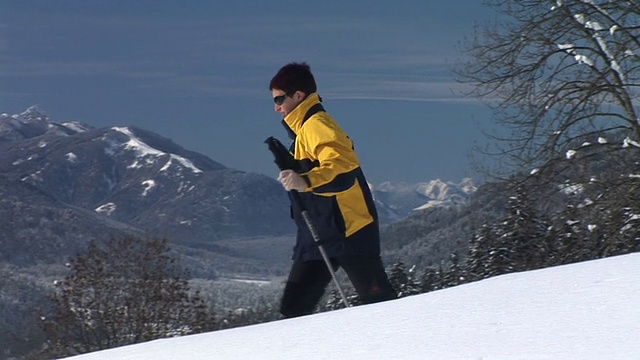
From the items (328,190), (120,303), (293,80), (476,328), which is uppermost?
(293,80)

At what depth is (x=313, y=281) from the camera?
187 inches

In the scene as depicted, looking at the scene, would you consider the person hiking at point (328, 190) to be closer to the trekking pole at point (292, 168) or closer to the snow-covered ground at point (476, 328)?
the trekking pole at point (292, 168)

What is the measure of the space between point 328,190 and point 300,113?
430 millimetres

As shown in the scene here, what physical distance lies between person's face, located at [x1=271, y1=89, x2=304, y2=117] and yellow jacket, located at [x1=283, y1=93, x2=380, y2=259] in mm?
42

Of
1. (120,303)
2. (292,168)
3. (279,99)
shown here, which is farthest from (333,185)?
(120,303)

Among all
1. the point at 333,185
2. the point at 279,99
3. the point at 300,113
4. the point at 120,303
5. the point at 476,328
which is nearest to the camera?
the point at 476,328

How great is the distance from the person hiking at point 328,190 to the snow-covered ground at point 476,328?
534mm

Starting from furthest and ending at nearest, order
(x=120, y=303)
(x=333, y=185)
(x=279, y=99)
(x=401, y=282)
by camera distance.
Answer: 1. (x=401, y=282)
2. (x=120, y=303)
3. (x=279, y=99)
4. (x=333, y=185)

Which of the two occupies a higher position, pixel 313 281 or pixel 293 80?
pixel 293 80

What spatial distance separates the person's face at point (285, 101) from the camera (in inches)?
180

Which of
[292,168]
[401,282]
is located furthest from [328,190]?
[401,282]

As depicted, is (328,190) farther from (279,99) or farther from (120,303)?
(120,303)

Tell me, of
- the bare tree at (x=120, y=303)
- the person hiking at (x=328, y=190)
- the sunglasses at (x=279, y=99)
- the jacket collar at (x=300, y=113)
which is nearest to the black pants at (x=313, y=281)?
the person hiking at (x=328, y=190)

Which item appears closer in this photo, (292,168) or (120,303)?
(292,168)
